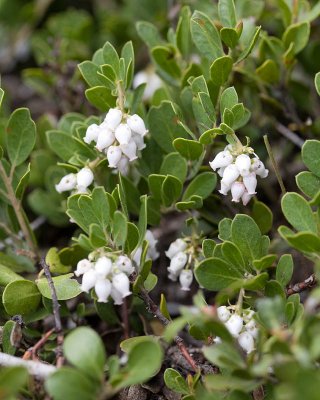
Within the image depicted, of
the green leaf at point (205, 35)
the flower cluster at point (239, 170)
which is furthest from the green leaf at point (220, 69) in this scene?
the flower cluster at point (239, 170)

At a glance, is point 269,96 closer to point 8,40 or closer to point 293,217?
point 293,217

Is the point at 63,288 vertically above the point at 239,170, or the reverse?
the point at 239,170

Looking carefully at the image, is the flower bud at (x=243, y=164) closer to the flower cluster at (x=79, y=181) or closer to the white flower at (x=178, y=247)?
the white flower at (x=178, y=247)

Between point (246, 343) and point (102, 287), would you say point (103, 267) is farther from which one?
point (246, 343)

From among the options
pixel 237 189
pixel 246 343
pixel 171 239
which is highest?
pixel 237 189

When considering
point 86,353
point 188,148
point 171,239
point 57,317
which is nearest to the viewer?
point 86,353

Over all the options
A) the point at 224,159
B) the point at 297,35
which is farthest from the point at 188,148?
the point at 297,35

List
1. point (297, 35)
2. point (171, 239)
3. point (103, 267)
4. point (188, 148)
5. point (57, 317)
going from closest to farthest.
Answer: point (103, 267) < point (57, 317) < point (188, 148) < point (297, 35) < point (171, 239)
